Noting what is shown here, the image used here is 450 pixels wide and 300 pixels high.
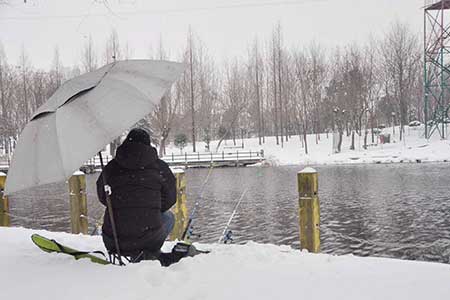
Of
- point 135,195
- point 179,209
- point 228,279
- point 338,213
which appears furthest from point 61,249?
point 338,213

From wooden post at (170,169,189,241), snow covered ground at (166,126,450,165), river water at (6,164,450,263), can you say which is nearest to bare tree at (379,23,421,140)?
snow covered ground at (166,126,450,165)

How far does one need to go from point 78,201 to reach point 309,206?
3.89 meters

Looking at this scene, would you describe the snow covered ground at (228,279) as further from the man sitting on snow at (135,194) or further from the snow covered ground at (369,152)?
the snow covered ground at (369,152)

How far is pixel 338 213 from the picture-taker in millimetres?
11945

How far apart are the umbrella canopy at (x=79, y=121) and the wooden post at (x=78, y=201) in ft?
13.3

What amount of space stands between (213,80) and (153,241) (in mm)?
44074

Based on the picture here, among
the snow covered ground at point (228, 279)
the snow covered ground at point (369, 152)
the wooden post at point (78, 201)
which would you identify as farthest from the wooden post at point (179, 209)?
the snow covered ground at point (369, 152)

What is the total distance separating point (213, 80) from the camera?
153ft

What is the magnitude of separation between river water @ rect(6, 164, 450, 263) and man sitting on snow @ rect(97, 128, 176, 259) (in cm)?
308

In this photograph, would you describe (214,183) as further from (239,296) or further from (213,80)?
(213,80)

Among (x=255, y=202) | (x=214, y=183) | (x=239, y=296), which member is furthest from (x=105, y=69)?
(x=214, y=183)

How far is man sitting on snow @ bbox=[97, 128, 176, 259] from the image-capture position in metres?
3.37

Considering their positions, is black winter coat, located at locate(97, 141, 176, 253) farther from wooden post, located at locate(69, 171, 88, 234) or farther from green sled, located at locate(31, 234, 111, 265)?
wooden post, located at locate(69, 171, 88, 234)

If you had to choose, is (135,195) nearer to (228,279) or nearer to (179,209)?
(228,279)
